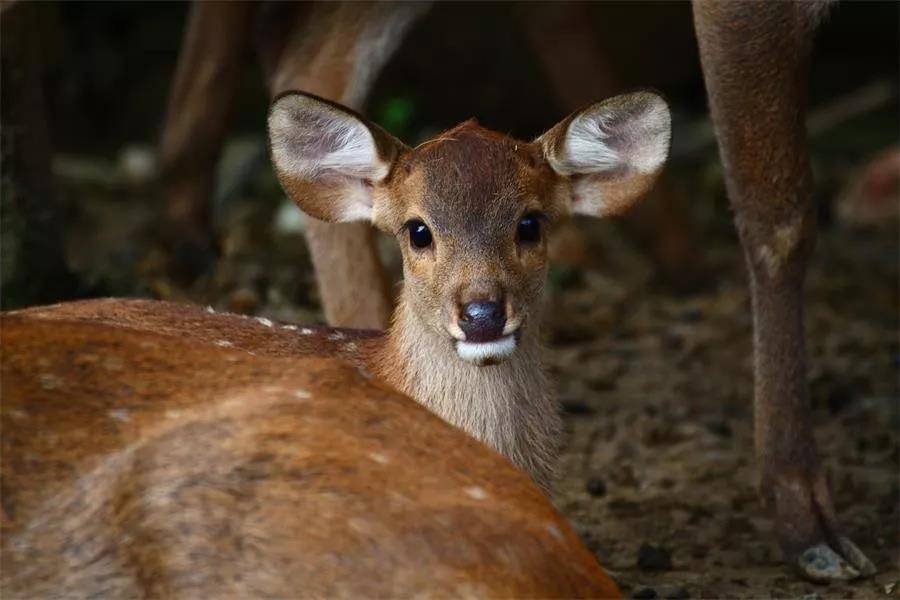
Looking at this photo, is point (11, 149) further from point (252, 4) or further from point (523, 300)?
point (523, 300)

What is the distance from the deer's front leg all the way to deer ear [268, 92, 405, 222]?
122 centimetres

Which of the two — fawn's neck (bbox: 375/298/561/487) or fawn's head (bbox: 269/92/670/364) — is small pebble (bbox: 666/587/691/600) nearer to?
fawn's neck (bbox: 375/298/561/487)

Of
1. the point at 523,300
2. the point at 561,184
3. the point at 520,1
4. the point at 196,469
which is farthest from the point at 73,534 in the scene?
the point at 520,1

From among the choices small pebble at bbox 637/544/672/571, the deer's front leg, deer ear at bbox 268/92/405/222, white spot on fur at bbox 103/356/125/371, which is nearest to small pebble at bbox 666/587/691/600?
small pebble at bbox 637/544/672/571

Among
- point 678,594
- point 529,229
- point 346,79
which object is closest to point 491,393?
point 529,229

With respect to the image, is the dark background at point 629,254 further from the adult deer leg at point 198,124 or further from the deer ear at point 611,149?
the deer ear at point 611,149

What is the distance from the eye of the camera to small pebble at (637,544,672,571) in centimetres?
566

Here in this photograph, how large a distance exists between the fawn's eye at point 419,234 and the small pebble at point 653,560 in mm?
1301

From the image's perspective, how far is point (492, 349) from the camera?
482 cm

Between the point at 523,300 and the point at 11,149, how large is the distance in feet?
9.27

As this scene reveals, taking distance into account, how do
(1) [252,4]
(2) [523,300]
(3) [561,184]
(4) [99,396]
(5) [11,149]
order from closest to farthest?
(4) [99,396]
(2) [523,300]
(3) [561,184]
(5) [11,149]
(1) [252,4]

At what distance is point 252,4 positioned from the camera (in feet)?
25.5

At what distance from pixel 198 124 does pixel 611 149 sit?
3.40 metres

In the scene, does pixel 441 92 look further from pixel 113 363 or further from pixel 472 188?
pixel 113 363
